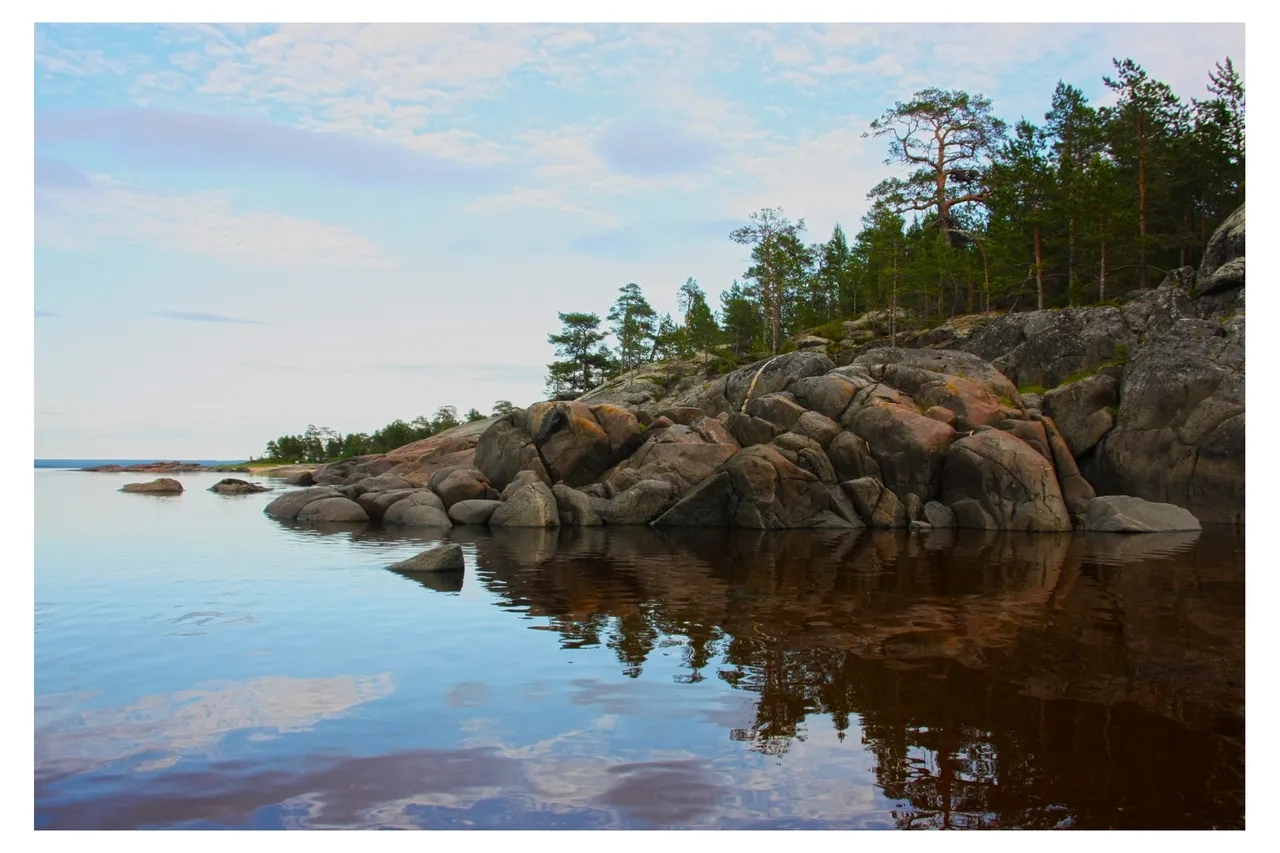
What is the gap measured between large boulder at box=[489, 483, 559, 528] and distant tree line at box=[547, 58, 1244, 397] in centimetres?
3750

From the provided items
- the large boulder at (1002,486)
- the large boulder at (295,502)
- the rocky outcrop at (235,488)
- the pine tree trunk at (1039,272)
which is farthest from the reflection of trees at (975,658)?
the rocky outcrop at (235,488)

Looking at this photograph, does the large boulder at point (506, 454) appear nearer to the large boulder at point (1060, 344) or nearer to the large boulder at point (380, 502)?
the large boulder at point (380, 502)

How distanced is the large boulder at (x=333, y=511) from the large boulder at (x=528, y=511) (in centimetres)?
641

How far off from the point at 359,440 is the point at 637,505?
103 m

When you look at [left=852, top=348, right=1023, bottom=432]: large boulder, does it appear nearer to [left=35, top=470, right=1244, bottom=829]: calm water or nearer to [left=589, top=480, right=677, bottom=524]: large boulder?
[left=589, top=480, right=677, bottom=524]: large boulder

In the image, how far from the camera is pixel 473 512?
3447 cm

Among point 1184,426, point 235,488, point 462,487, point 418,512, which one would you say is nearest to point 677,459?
point 462,487

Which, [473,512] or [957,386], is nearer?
[473,512]

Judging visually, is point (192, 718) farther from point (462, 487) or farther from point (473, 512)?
point (462, 487)

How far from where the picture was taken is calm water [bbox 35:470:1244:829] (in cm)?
662

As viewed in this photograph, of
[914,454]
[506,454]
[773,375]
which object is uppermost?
[773,375]

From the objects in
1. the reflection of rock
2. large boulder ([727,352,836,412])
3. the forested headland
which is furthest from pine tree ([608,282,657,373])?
the reflection of rock

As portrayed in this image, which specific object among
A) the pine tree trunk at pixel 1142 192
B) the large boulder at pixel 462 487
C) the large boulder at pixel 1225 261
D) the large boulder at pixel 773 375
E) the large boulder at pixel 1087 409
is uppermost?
the pine tree trunk at pixel 1142 192

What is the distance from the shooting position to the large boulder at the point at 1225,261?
40781 mm
